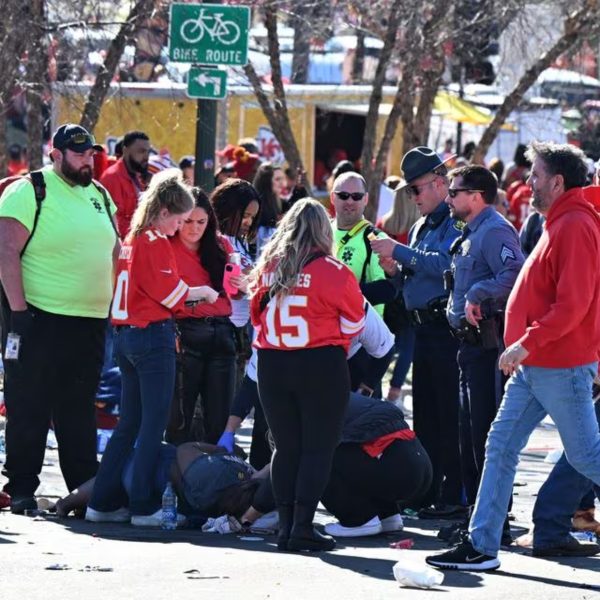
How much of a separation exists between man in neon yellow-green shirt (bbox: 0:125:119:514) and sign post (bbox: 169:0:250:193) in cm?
315

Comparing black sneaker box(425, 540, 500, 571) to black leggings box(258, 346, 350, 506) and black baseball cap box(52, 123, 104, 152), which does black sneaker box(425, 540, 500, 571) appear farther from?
black baseball cap box(52, 123, 104, 152)

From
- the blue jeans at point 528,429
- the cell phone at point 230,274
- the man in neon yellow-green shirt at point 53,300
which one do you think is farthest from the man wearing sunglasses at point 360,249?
the blue jeans at point 528,429

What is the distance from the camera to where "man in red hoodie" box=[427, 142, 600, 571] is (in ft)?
22.7

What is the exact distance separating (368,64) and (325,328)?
16588mm

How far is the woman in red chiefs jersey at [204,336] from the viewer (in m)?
9.28

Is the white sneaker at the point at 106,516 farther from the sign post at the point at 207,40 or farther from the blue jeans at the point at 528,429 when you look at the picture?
the sign post at the point at 207,40

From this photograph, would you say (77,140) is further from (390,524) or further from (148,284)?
(390,524)

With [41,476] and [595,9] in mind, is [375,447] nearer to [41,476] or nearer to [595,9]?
[41,476]

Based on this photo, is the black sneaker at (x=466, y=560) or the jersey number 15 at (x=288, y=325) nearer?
the black sneaker at (x=466, y=560)

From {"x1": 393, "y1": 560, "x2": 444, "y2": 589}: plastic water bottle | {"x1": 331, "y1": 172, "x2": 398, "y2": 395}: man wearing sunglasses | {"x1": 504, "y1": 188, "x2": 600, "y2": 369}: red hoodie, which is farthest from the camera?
{"x1": 331, "y1": 172, "x2": 398, "y2": 395}: man wearing sunglasses

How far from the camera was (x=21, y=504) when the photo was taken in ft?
29.3

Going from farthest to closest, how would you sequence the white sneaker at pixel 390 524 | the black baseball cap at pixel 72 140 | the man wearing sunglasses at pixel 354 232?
the man wearing sunglasses at pixel 354 232
the black baseball cap at pixel 72 140
the white sneaker at pixel 390 524

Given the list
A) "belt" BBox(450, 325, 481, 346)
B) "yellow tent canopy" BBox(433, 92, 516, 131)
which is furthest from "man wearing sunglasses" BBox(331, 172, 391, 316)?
"yellow tent canopy" BBox(433, 92, 516, 131)

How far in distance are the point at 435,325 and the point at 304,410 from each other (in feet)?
5.27
